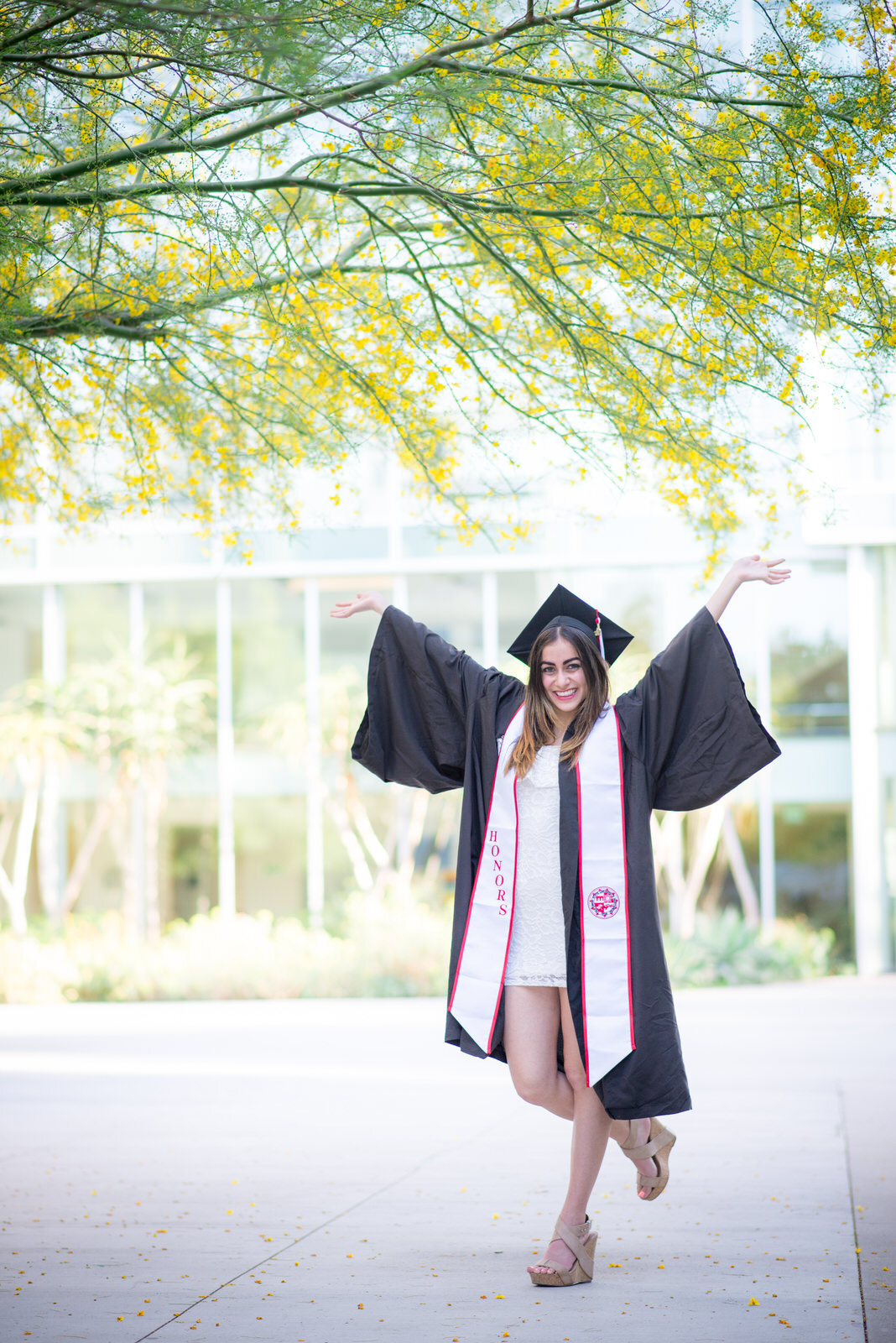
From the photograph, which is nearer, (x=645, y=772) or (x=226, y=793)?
(x=645, y=772)

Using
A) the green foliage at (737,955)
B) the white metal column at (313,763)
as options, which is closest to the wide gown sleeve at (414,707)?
the green foliage at (737,955)

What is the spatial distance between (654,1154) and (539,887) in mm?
960

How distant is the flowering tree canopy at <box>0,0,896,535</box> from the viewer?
4641 mm

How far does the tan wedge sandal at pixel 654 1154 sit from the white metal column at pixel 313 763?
14.0 meters

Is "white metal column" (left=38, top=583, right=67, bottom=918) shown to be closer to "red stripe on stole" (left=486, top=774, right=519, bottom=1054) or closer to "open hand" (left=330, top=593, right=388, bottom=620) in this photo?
"open hand" (left=330, top=593, right=388, bottom=620)

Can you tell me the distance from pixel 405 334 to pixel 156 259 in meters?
0.97

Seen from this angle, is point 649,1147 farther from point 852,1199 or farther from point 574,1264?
point 852,1199

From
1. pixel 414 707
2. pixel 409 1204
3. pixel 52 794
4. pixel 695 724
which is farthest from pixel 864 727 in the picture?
pixel 695 724

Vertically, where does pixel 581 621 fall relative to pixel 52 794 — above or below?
above

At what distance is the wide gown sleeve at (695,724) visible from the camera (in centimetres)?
425

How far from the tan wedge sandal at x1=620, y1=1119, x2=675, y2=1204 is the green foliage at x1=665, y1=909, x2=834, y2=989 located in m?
11.7

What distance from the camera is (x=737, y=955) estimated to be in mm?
16922

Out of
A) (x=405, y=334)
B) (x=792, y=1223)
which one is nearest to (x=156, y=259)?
(x=405, y=334)

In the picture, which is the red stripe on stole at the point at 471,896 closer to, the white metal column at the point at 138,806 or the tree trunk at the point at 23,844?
the white metal column at the point at 138,806
